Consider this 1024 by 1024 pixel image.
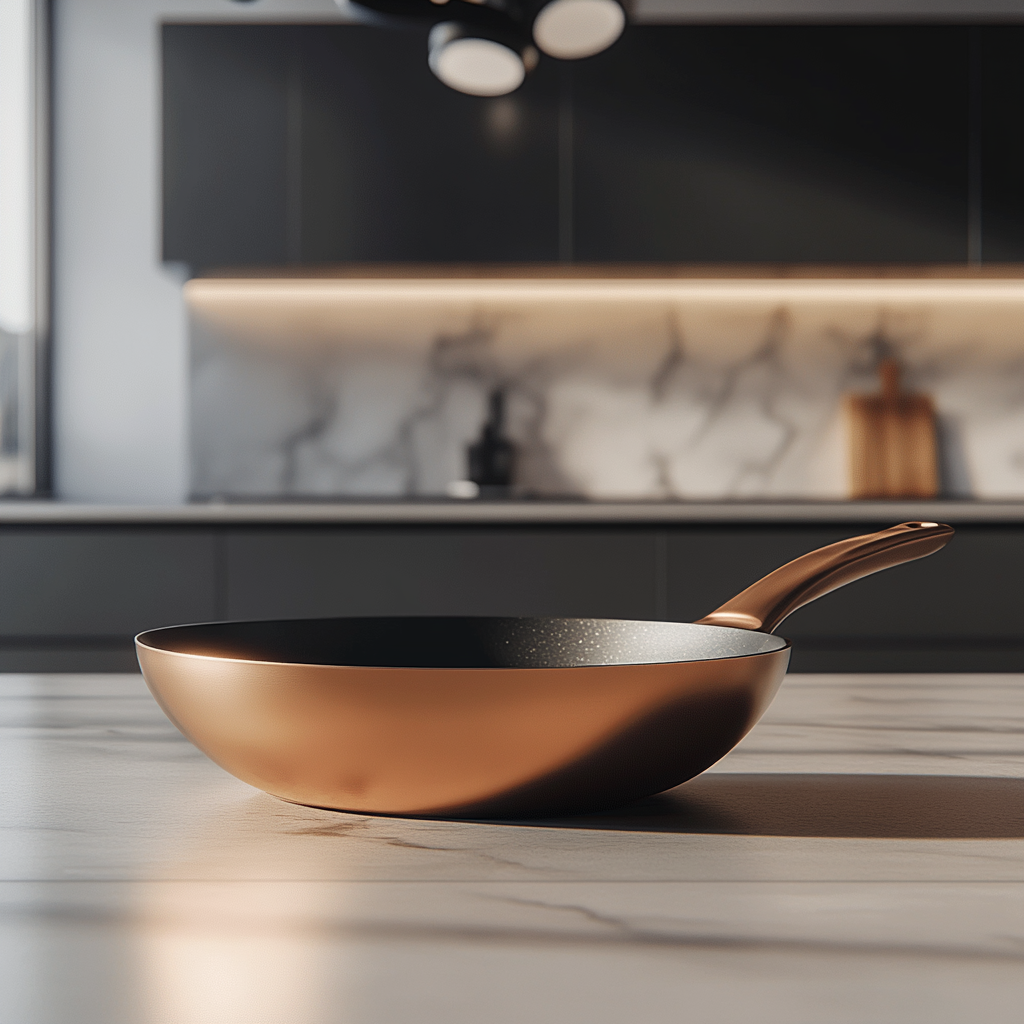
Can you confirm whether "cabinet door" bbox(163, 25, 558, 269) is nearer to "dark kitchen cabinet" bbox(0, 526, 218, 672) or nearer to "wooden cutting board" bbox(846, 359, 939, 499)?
"dark kitchen cabinet" bbox(0, 526, 218, 672)

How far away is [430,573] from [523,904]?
5.69 ft

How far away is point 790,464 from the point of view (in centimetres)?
272

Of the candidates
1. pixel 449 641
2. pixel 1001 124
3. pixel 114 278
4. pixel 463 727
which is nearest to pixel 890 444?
pixel 1001 124

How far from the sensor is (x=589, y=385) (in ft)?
8.93

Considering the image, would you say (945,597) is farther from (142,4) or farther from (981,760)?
(142,4)

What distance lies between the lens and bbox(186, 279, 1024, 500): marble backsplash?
2705 millimetres

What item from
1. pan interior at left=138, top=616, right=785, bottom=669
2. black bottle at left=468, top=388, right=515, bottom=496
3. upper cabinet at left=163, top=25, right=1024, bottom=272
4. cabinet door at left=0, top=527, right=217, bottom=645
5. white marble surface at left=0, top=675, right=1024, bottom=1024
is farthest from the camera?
black bottle at left=468, top=388, right=515, bottom=496

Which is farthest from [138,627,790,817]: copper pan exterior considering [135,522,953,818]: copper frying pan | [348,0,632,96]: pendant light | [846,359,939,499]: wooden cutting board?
[846,359,939,499]: wooden cutting board

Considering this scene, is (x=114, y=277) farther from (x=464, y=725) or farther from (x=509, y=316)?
(x=464, y=725)

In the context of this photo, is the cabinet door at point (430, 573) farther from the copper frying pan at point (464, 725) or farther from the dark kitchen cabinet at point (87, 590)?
the copper frying pan at point (464, 725)

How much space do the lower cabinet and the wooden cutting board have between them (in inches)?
23.9

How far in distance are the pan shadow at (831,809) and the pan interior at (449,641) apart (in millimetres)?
75

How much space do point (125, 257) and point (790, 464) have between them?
1809 millimetres

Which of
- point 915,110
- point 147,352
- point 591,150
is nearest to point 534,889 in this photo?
point 591,150
